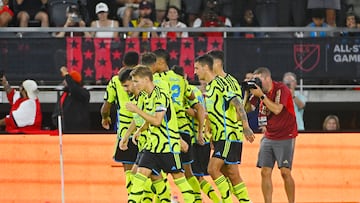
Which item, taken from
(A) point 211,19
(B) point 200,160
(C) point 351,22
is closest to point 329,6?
(C) point 351,22

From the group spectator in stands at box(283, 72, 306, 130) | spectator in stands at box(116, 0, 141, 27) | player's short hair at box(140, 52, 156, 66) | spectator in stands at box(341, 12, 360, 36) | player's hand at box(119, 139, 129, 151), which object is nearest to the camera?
player's hand at box(119, 139, 129, 151)

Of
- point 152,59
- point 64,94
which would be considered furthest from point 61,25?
point 152,59

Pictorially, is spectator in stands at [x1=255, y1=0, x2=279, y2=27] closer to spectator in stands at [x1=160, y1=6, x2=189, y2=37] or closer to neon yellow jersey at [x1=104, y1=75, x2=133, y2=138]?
spectator in stands at [x1=160, y1=6, x2=189, y2=37]

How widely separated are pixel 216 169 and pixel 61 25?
7.78 m

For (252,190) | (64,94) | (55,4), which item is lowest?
(252,190)

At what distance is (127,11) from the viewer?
2414 centimetres

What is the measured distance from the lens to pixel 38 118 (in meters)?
21.6

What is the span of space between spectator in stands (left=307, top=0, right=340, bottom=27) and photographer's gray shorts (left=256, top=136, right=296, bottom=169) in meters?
6.66

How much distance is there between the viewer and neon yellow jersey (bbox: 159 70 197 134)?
17078 millimetres

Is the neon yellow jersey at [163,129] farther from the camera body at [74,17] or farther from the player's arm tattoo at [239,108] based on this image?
the camera body at [74,17]

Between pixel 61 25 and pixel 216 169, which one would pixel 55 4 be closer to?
pixel 61 25

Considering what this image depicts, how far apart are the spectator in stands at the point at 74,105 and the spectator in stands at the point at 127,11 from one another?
2.72 meters

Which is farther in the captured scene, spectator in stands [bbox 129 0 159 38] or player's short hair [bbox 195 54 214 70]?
spectator in stands [bbox 129 0 159 38]

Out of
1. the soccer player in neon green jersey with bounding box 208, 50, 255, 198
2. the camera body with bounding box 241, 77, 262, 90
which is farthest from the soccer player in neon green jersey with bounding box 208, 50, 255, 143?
the camera body with bounding box 241, 77, 262, 90
